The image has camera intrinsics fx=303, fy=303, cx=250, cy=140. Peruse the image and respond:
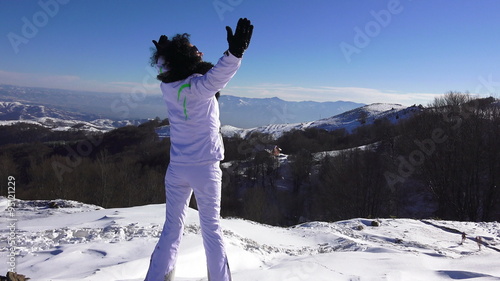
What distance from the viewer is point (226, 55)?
2123mm

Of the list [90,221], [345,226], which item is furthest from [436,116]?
[90,221]

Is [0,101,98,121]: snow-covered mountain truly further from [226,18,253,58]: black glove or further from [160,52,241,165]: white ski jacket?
[226,18,253,58]: black glove

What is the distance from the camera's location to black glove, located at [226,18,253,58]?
6.84ft

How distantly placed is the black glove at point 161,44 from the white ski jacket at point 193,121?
11.2 inches

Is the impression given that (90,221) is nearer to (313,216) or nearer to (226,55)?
(226,55)

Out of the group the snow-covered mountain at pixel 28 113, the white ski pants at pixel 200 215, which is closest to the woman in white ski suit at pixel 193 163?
the white ski pants at pixel 200 215

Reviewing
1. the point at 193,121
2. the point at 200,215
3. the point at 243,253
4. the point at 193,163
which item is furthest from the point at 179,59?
the point at 243,253

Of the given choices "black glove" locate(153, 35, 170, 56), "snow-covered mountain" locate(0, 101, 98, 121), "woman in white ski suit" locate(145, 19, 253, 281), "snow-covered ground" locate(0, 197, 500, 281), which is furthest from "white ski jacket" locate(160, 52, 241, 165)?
"snow-covered mountain" locate(0, 101, 98, 121)

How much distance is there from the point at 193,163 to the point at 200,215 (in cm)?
48

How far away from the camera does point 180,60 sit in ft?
8.40

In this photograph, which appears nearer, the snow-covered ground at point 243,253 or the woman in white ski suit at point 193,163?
the woman in white ski suit at point 193,163

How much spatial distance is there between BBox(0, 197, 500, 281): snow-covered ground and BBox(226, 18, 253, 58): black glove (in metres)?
2.69

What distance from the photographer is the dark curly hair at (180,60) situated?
8.41 feet

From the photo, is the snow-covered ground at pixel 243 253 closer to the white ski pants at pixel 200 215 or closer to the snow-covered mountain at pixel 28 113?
the white ski pants at pixel 200 215
